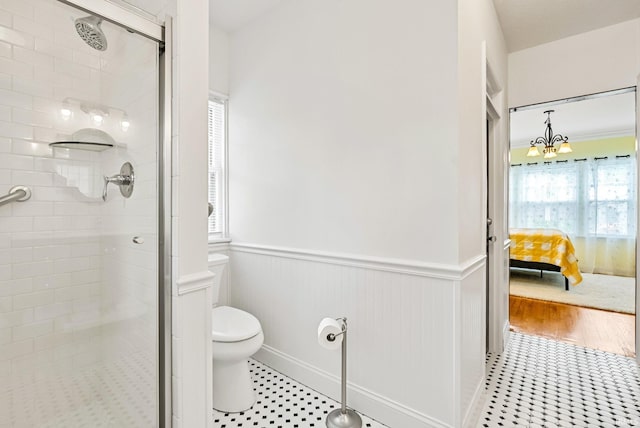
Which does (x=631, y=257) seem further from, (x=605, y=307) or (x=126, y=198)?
(x=126, y=198)

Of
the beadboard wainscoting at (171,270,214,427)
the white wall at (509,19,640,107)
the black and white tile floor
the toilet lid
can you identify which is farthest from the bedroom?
the beadboard wainscoting at (171,270,214,427)

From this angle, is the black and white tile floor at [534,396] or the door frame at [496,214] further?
the door frame at [496,214]

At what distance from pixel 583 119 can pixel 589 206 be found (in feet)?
5.91

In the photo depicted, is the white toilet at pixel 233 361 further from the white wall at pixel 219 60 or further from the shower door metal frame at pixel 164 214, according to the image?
the white wall at pixel 219 60

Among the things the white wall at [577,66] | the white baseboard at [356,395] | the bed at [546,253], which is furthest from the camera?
the bed at [546,253]

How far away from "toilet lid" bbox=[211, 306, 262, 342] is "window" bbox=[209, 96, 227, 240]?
0.81 meters

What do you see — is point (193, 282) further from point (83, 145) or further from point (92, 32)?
point (92, 32)

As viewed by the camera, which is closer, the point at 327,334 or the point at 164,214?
the point at 164,214

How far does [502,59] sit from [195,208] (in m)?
2.85

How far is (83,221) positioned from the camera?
1405 mm

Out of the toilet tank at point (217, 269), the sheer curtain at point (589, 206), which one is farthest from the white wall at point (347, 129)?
the sheer curtain at point (589, 206)

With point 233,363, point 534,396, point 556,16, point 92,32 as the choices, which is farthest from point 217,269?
point 556,16

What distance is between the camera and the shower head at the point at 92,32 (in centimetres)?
117

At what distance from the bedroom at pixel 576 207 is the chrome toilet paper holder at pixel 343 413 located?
3.03 meters
